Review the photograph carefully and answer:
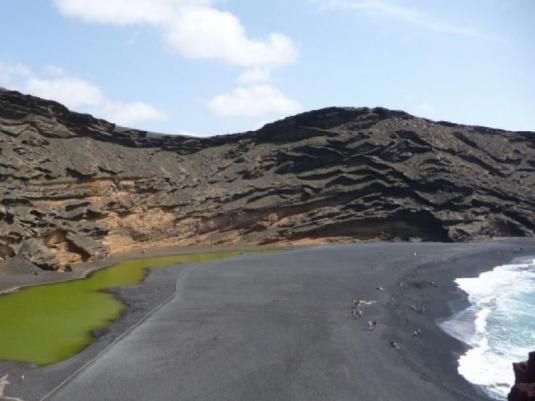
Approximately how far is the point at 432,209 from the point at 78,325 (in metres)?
49.3

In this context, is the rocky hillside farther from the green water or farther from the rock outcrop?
the rock outcrop

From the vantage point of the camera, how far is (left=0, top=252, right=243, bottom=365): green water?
25.1 m

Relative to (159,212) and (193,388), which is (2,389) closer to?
(193,388)

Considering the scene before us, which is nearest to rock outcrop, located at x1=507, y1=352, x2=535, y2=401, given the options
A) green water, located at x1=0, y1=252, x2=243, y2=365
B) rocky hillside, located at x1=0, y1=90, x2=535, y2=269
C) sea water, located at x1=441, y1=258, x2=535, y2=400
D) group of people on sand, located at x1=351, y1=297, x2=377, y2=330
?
sea water, located at x1=441, y1=258, x2=535, y2=400

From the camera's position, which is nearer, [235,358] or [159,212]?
[235,358]

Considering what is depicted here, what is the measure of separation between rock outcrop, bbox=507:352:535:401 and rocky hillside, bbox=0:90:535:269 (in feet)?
124

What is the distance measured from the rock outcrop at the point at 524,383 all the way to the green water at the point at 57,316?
1749 centimetres

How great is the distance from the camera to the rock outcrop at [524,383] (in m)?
13.5

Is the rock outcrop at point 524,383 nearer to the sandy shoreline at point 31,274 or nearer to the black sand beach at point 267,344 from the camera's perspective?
the black sand beach at point 267,344

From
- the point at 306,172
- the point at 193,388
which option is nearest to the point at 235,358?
the point at 193,388

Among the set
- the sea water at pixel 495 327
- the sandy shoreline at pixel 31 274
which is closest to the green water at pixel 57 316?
the sandy shoreline at pixel 31 274

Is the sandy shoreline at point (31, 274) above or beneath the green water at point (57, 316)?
above

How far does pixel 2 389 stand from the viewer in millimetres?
19969

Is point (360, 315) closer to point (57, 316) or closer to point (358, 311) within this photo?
point (358, 311)
